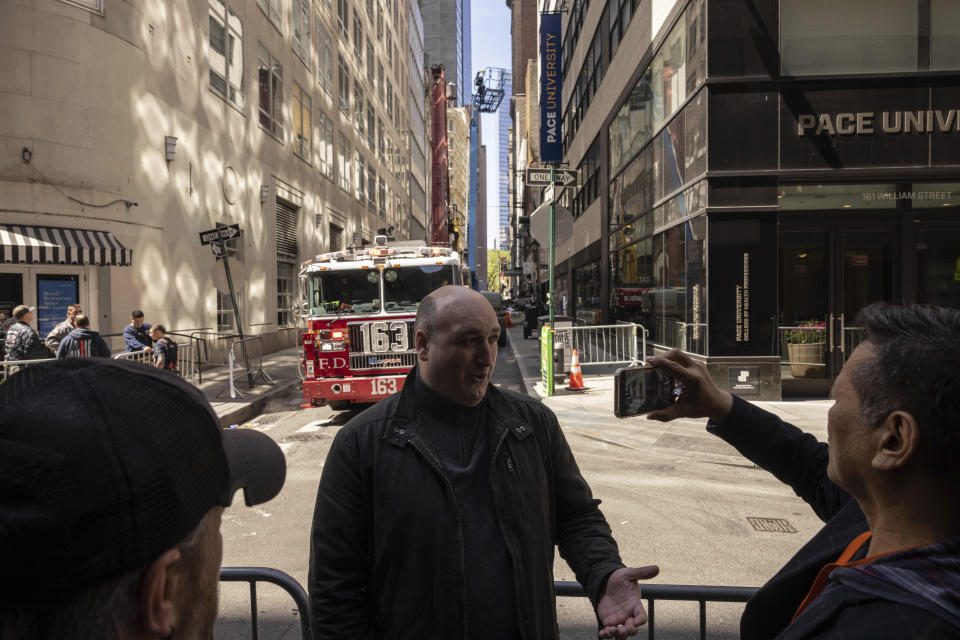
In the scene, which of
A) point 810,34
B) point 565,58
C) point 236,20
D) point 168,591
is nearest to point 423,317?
point 168,591

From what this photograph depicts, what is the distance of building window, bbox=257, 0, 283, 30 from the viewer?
21.6 metres

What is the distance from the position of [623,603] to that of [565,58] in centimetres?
3483

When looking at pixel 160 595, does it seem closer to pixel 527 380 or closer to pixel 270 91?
pixel 527 380

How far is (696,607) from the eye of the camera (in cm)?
411

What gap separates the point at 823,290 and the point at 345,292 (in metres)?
8.80

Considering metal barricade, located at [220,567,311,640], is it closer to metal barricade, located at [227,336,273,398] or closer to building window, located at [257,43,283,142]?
metal barricade, located at [227,336,273,398]

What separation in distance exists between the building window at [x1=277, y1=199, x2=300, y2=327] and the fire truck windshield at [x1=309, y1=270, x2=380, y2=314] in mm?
13816

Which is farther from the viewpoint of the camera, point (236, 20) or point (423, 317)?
point (236, 20)

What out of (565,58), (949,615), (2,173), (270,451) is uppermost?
(565,58)

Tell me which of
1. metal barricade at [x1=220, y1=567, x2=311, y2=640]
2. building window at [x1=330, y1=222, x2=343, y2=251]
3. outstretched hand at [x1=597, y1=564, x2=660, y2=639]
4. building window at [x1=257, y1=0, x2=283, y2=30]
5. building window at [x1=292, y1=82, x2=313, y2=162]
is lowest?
metal barricade at [x1=220, y1=567, x2=311, y2=640]

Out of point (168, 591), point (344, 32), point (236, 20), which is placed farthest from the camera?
point (344, 32)

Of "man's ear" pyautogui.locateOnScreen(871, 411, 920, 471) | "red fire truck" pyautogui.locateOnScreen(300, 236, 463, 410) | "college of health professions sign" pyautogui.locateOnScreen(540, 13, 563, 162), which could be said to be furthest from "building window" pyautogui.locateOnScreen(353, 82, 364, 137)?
"man's ear" pyautogui.locateOnScreen(871, 411, 920, 471)

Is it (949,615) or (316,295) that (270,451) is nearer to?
(949,615)

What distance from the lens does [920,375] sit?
1175 mm
